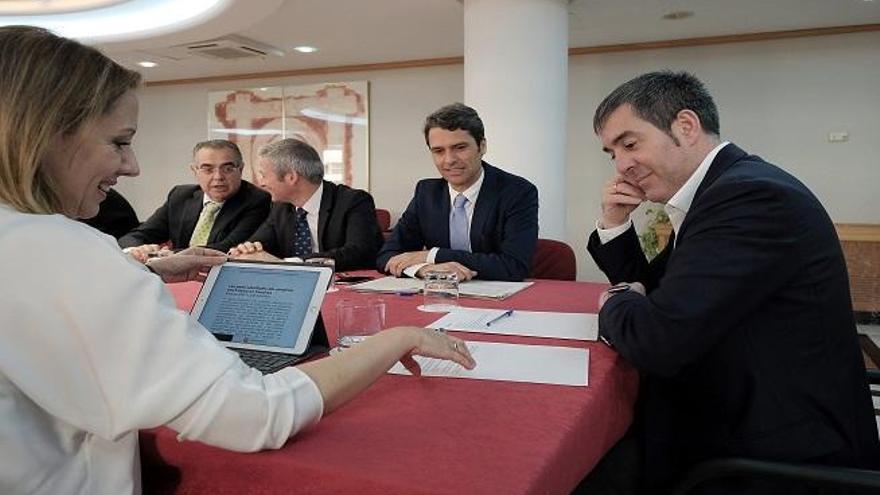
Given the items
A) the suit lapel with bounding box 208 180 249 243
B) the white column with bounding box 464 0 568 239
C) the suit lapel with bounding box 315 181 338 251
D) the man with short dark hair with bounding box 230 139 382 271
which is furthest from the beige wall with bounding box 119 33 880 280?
the suit lapel with bounding box 315 181 338 251

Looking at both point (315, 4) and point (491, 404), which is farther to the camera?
point (315, 4)

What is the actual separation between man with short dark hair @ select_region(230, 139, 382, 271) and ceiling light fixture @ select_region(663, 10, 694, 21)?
10.9 ft

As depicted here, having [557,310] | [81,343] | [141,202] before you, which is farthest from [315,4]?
[141,202]

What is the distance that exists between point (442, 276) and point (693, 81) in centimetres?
97

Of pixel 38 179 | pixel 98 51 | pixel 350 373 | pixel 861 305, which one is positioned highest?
pixel 98 51

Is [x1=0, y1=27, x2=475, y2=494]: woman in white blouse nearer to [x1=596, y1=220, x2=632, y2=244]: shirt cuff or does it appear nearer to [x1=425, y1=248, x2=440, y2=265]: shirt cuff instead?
[x1=596, y1=220, x2=632, y2=244]: shirt cuff

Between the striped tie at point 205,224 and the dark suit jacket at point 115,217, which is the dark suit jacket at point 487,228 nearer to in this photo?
the striped tie at point 205,224

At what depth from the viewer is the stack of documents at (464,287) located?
1930mm

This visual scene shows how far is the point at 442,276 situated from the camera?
2.05 meters

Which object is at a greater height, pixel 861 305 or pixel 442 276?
pixel 442 276

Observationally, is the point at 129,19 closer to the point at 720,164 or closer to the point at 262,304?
the point at 262,304

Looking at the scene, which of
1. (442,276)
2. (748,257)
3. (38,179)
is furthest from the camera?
(442,276)

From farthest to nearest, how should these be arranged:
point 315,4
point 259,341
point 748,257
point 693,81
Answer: point 315,4 → point 693,81 → point 259,341 → point 748,257

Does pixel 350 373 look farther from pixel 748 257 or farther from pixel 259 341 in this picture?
pixel 748 257
